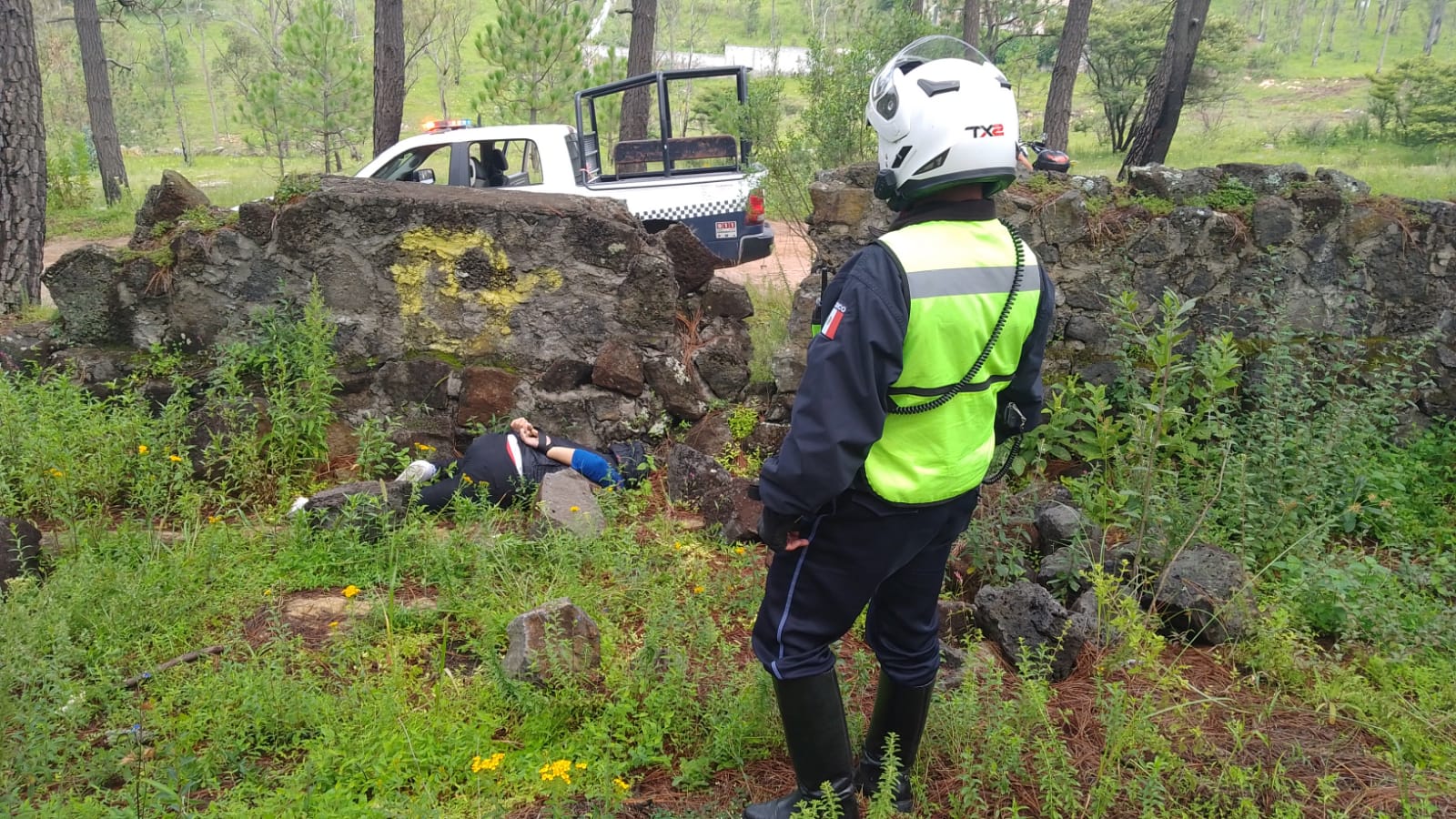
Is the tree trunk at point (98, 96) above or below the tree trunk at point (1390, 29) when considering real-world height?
below

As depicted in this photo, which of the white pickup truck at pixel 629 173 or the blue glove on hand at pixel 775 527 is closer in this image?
the blue glove on hand at pixel 775 527

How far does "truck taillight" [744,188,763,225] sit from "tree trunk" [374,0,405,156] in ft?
17.0

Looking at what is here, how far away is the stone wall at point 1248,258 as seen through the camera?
561 centimetres

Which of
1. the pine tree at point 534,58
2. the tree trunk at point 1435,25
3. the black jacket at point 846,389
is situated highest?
the tree trunk at point 1435,25

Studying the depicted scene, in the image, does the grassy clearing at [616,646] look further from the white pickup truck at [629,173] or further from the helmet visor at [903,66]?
the white pickup truck at [629,173]

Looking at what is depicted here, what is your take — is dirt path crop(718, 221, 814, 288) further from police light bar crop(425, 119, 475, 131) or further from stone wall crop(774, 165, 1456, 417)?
police light bar crop(425, 119, 475, 131)

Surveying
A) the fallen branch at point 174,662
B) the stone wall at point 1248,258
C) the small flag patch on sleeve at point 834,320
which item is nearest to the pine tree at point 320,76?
the stone wall at point 1248,258

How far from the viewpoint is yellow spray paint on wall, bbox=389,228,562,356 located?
5688 mm

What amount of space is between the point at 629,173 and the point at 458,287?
5.45 m

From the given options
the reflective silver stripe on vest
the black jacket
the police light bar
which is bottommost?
the black jacket

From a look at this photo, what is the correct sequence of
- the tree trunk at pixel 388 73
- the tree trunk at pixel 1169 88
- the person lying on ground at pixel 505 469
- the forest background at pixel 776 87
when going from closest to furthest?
the person lying on ground at pixel 505 469 < the tree trunk at pixel 1169 88 < the tree trunk at pixel 388 73 < the forest background at pixel 776 87

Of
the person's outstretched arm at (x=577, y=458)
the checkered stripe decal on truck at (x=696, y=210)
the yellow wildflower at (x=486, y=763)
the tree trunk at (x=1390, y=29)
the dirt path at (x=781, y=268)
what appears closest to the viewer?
the yellow wildflower at (x=486, y=763)

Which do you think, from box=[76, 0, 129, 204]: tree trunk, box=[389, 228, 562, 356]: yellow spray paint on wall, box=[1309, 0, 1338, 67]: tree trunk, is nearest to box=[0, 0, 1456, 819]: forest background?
box=[389, 228, 562, 356]: yellow spray paint on wall

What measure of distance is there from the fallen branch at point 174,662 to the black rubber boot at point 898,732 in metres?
2.48
